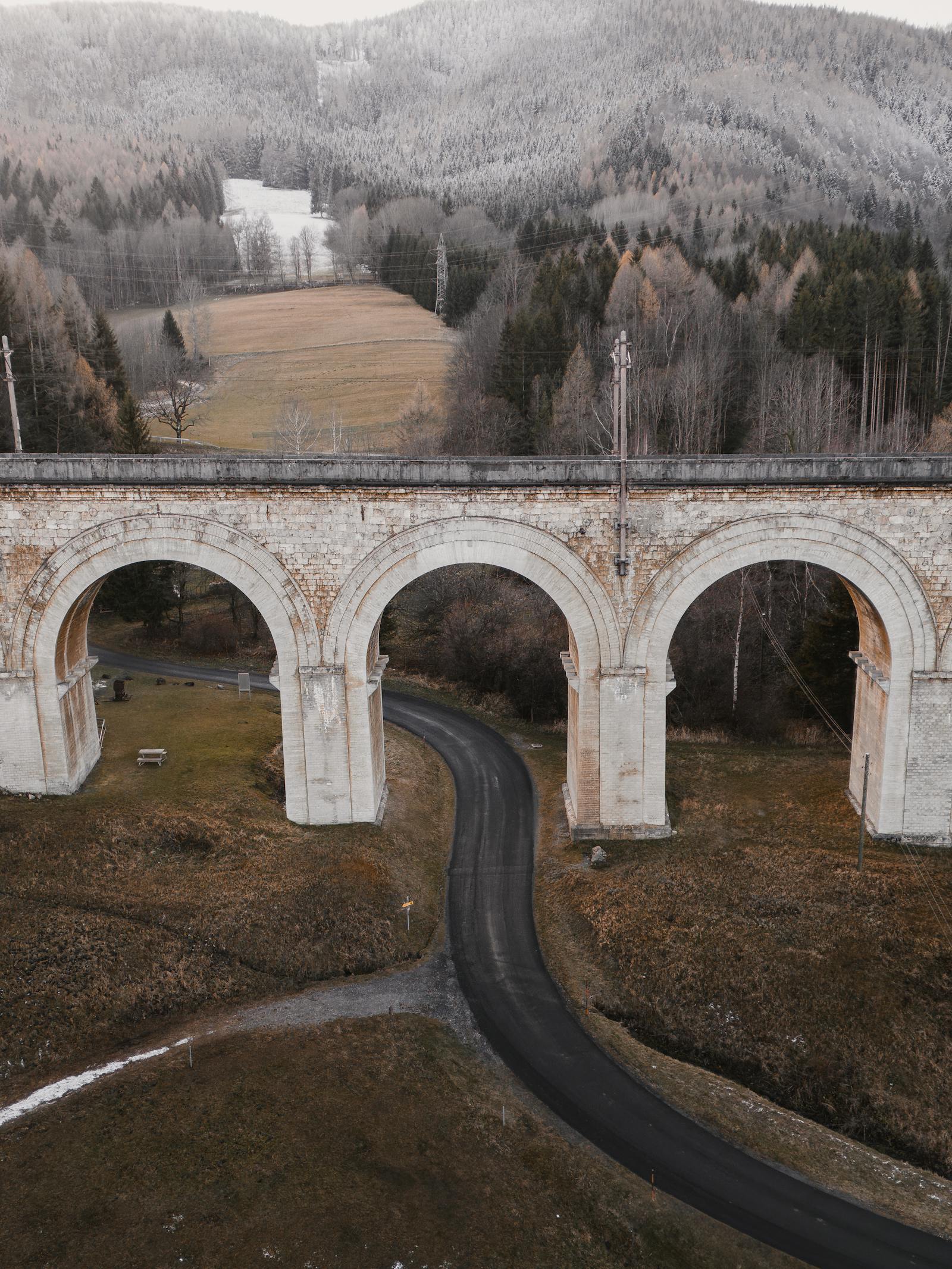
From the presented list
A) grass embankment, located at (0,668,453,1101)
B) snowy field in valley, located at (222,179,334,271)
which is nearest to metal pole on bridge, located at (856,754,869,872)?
grass embankment, located at (0,668,453,1101)

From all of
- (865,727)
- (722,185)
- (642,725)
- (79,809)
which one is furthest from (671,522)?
(722,185)

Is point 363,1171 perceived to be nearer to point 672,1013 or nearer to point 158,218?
point 672,1013

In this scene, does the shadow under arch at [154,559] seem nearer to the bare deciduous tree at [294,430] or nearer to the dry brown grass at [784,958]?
the dry brown grass at [784,958]

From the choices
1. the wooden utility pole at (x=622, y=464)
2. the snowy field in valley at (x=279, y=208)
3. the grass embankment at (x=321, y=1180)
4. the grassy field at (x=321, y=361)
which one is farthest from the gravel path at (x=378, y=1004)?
the snowy field in valley at (x=279, y=208)

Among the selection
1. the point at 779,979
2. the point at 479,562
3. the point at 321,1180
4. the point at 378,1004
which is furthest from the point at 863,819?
the point at 321,1180

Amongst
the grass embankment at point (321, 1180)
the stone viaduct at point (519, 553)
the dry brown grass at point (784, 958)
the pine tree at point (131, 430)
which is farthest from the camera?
the pine tree at point (131, 430)
